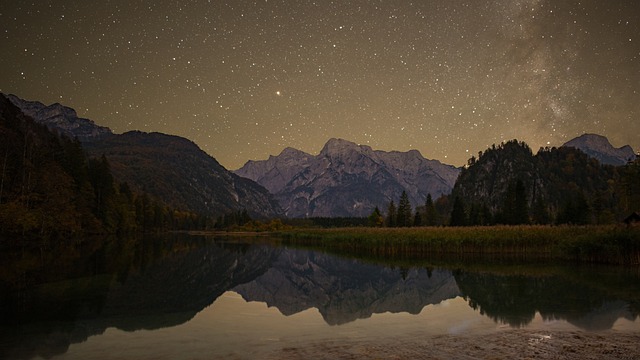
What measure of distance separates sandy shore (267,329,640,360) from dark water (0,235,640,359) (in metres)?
1.48

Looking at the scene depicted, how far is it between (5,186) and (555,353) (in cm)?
9049

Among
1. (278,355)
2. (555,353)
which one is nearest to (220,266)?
(278,355)

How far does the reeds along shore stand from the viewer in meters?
43.9

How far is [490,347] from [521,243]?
47050 mm

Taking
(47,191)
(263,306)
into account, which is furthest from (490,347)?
(47,191)

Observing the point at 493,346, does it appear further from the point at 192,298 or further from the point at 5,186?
the point at 5,186

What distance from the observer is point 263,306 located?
26844mm

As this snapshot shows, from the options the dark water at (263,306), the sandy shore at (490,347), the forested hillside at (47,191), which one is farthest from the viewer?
the forested hillside at (47,191)

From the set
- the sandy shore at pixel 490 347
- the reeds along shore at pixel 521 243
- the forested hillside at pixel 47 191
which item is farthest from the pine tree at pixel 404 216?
the sandy shore at pixel 490 347

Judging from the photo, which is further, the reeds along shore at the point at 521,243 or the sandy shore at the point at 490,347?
the reeds along shore at the point at 521,243

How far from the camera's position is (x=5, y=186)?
7819 centimetres

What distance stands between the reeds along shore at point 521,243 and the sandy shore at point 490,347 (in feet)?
107

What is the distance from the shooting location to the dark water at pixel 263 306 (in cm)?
1622

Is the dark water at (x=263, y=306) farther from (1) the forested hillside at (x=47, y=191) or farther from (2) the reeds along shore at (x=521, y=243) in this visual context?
(1) the forested hillside at (x=47, y=191)
